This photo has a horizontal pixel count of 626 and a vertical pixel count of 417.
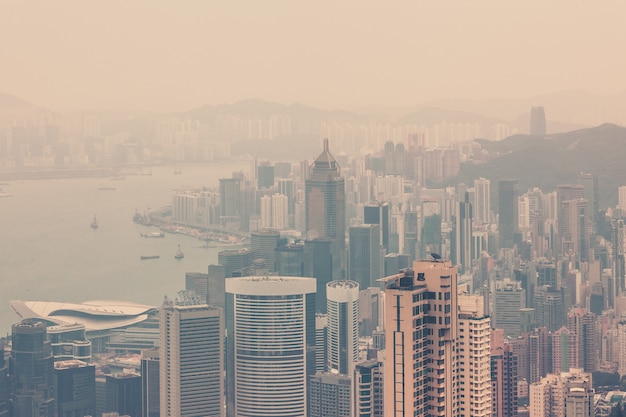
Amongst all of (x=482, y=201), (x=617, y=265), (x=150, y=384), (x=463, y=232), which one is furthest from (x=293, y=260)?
(x=617, y=265)

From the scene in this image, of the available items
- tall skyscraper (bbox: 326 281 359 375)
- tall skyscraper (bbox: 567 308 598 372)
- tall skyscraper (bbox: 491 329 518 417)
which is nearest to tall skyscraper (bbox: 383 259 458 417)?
tall skyscraper (bbox: 491 329 518 417)

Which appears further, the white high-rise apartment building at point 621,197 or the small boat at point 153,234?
the white high-rise apartment building at point 621,197

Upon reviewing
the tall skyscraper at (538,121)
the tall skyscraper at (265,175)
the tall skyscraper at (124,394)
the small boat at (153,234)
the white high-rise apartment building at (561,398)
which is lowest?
the tall skyscraper at (124,394)

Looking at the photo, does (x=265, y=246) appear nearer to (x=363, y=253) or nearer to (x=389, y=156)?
(x=363, y=253)

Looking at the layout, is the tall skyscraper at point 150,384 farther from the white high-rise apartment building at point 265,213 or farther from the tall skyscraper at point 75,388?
the white high-rise apartment building at point 265,213

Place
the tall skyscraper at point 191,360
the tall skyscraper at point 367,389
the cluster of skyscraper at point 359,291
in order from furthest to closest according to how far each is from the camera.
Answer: the tall skyscraper at point 191,360 < the cluster of skyscraper at point 359,291 < the tall skyscraper at point 367,389

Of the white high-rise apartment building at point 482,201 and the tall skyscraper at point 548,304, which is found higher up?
the white high-rise apartment building at point 482,201

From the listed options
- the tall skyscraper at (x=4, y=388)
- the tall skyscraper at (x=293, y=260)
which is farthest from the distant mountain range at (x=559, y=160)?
the tall skyscraper at (x=4, y=388)
